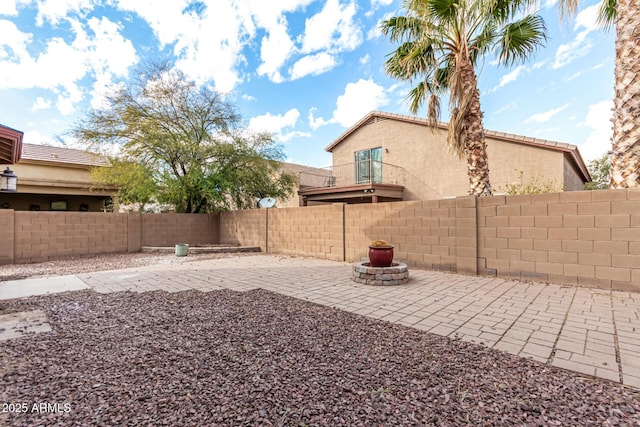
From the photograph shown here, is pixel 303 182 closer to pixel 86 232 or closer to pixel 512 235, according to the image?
pixel 86 232

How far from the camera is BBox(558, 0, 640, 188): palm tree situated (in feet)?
17.0

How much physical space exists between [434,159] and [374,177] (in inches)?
132

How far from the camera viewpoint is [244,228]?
1338 centimetres

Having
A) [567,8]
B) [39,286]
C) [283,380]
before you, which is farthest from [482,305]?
[39,286]

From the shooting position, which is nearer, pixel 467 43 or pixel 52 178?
pixel 467 43

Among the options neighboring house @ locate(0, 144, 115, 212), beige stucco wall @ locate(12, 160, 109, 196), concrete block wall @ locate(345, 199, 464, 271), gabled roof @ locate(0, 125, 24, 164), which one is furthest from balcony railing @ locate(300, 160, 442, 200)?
gabled roof @ locate(0, 125, 24, 164)

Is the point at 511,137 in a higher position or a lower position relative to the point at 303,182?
higher

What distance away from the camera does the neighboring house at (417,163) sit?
37.7ft

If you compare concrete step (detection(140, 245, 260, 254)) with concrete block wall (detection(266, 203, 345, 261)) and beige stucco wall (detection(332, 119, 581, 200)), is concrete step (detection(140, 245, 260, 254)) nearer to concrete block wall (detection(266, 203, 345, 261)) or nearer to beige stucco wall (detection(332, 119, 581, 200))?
concrete block wall (detection(266, 203, 345, 261))

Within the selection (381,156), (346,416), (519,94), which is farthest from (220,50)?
(346,416)

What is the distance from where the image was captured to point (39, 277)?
700cm

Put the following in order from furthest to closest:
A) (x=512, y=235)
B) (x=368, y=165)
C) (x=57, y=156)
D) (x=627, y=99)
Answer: (x=368, y=165) < (x=57, y=156) < (x=512, y=235) < (x=627, y=99)

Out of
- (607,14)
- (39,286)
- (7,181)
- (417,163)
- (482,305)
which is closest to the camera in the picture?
(482,305)

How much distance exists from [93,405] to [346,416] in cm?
171
